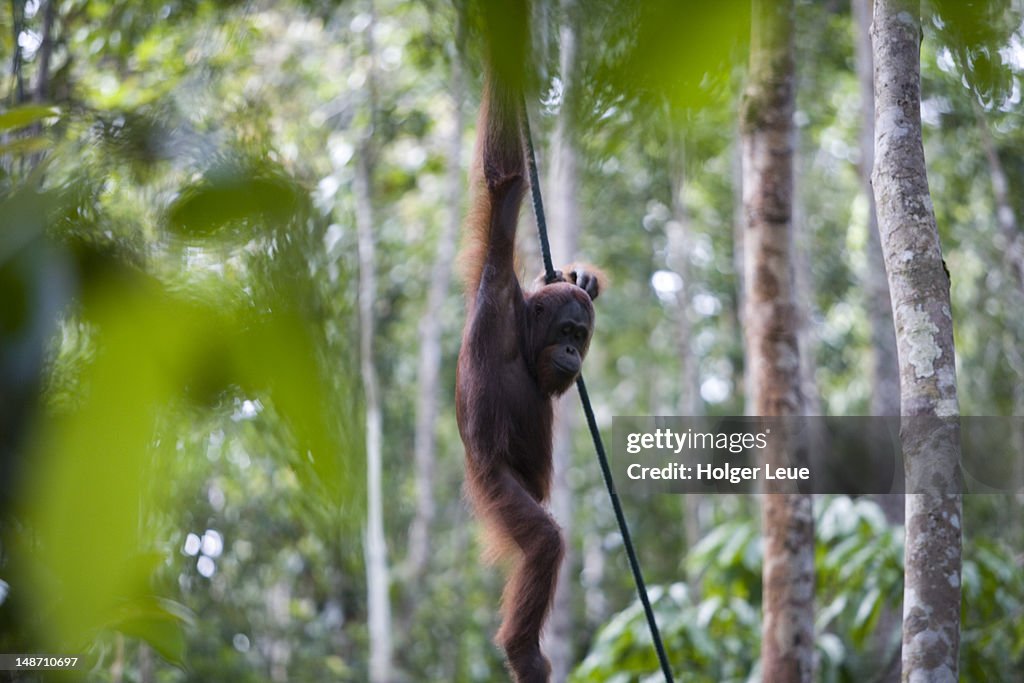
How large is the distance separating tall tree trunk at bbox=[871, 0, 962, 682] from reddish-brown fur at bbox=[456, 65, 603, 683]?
1.24 meters

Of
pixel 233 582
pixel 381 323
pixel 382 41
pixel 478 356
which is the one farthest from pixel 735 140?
pixel 478 356

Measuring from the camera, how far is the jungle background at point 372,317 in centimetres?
49

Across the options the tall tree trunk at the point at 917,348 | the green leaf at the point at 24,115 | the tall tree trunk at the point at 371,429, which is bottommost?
the green leaf at the point at 24,115

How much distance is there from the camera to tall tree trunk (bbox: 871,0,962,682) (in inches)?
94.2

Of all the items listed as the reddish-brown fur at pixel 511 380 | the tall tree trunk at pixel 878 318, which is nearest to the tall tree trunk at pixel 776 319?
the reddish-brown fur at pixel 511 380

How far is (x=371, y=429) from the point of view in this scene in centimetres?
889

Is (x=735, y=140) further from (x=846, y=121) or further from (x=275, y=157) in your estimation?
(x=275, y=157)

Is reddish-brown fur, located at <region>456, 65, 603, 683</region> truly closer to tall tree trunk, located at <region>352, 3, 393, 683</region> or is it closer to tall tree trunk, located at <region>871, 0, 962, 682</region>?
tall tree trunk, located at <region>871, 0, 962, 682</region>

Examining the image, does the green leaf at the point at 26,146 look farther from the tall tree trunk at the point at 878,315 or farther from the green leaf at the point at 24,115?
the tall tree trunk at the point at 878,315

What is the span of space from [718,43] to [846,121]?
13628 millimetres

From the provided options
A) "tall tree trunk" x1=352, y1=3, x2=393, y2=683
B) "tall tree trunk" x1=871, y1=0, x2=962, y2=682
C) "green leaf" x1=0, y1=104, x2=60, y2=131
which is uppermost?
"tall tree trunk" x1=352, y1=3, x2=393, y2=683

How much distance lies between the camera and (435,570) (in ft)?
46.4

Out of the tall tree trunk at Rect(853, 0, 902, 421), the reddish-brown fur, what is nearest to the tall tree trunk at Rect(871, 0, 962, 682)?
the reddish-brown fur

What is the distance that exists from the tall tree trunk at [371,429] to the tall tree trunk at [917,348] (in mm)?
5865
